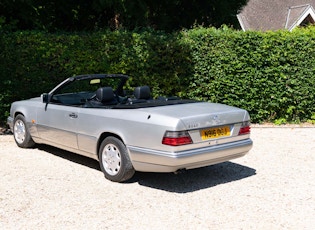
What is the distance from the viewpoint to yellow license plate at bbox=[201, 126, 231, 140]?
5.74 metres

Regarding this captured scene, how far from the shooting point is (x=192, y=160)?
5.58 m

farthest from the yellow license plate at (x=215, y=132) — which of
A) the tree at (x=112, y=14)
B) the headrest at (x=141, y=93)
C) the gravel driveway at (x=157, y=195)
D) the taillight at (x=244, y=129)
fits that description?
the tree at (x=112, y=14)

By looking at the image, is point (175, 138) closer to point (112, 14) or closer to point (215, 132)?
point (215, 132)

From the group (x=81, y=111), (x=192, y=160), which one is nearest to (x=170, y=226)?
(x=192, y=160)

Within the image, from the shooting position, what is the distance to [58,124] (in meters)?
7.04

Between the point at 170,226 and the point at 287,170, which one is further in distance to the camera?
the point at 287,170

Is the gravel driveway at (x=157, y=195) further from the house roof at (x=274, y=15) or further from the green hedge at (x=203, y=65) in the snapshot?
the house roof at (x=274, y=15)

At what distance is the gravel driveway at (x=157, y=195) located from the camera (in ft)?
15.5

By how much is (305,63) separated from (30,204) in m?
8.65

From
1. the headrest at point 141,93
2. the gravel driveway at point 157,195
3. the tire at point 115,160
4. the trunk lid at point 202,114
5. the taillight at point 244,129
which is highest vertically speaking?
the headrest at point 141,93

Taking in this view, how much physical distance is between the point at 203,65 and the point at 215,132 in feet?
18.6

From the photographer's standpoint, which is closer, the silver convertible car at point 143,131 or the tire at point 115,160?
the silver convertible car at point 143,131

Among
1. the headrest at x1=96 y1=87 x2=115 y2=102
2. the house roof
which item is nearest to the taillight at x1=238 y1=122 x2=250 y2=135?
the headrest at x1=96 y1=87 x2=115 y2=102

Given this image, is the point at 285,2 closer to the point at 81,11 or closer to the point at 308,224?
the point at 81,11
